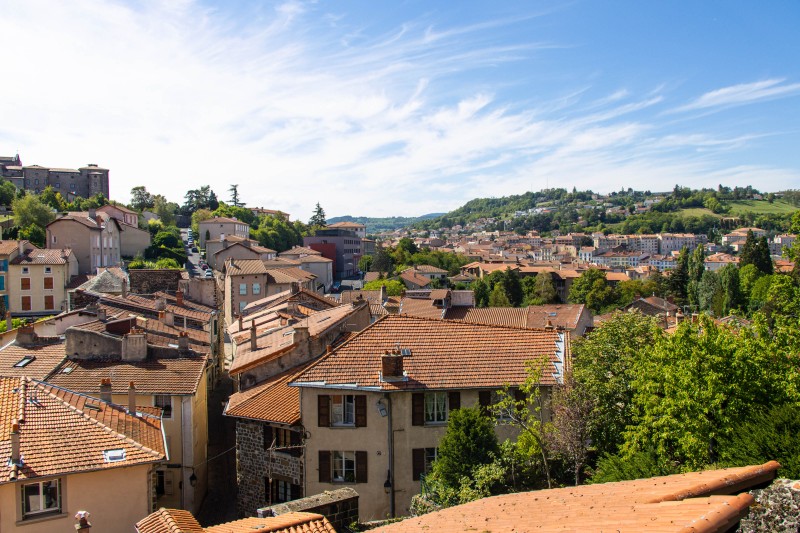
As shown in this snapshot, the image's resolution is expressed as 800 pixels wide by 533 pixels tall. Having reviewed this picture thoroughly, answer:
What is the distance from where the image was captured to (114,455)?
51.1ft

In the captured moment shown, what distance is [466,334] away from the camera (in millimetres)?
22281

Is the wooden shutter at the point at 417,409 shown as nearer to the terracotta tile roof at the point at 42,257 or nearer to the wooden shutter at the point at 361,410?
the wooden shutter at the point at 361,410

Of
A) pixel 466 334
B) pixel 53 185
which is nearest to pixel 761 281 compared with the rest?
pixel 466 334

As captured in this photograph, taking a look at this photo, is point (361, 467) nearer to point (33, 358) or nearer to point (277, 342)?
point (277, 342)

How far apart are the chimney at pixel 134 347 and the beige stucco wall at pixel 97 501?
10.5 m

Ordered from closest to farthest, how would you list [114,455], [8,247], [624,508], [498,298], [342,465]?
1. [624,508]
2. [114,455]
3. [342,465]
4. [8,247]
5. [498,298]

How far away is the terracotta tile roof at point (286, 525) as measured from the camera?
10164mm

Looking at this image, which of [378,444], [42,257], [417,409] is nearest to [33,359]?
[378,444]

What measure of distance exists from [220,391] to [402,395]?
20969 millimetres

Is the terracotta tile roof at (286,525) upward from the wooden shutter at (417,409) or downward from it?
upward

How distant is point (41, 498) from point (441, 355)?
38.4 ft

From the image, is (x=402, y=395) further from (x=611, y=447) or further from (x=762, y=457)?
(x=762, y=457)

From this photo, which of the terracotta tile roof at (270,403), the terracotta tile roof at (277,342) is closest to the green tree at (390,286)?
the terracotta tile roof at (277,342)

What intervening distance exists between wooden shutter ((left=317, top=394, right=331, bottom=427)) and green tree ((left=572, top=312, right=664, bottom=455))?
7.53 m
